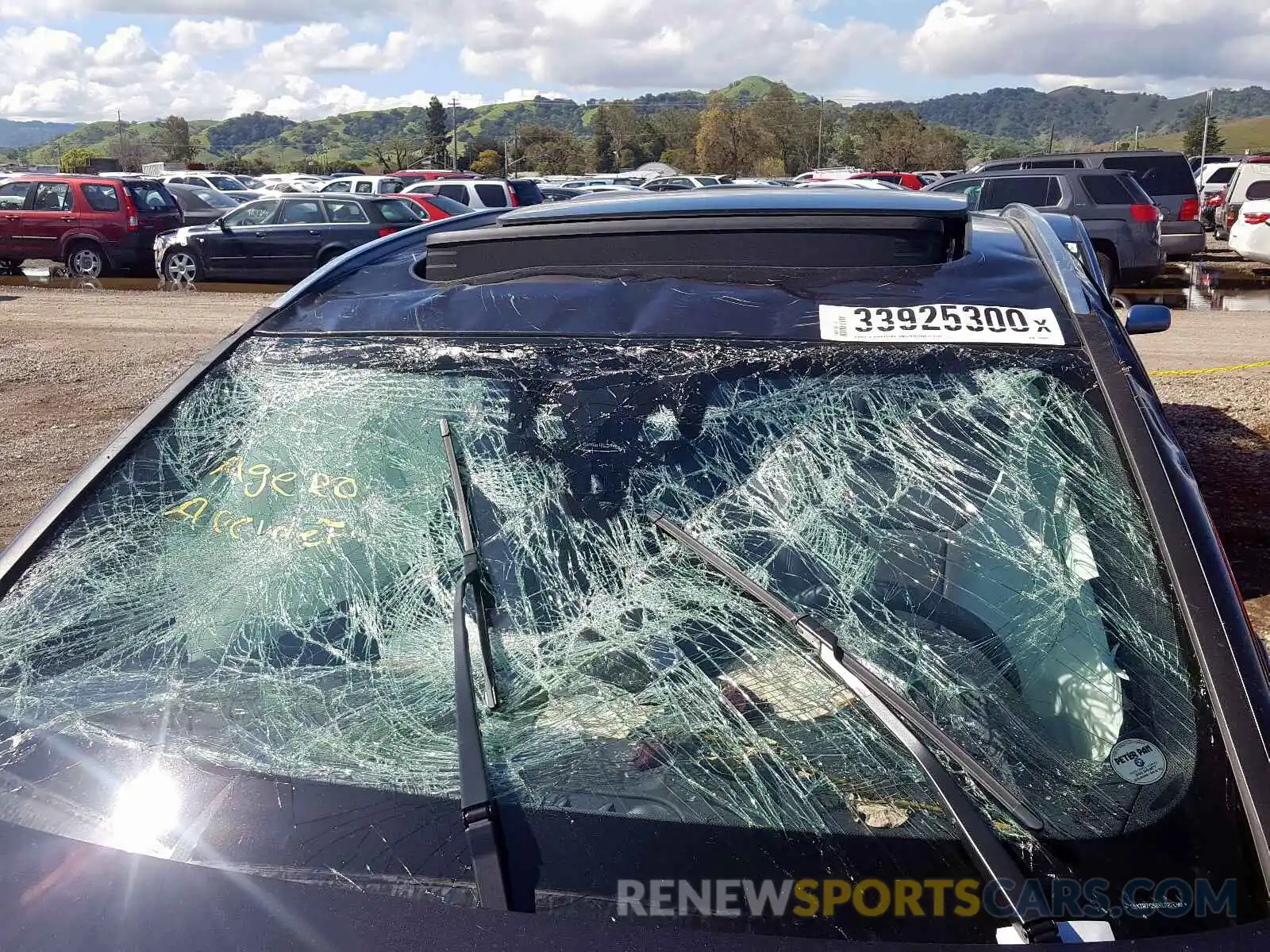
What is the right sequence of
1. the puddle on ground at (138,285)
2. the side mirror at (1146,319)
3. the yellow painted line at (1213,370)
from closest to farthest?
the side mirror at (1146,319) < the yellow painted line at (1213,370) < the puddle on ground at (138,285)

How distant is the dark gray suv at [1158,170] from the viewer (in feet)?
63.2

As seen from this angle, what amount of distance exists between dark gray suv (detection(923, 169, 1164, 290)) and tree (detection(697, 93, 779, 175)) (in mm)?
60102

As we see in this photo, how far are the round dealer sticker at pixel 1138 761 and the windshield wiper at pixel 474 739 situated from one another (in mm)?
837

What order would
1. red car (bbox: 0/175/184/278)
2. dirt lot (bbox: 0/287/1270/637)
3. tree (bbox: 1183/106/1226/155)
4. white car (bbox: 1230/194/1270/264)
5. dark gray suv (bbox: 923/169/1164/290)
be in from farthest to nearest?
tree (bbox: 1183/106/1226/155)
red car (bbox: 0/175/184/278)
white car (bbox: 1230/194/1270/264)
dark gray suv (bbox: 923/169/1164/290)
dirt lot (bbox: 0/287/1270/637)

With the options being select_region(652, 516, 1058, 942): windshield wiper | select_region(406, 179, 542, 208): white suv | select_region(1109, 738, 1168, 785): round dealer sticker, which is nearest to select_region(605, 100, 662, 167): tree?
select_region(406, 179, 542, 208): white suv

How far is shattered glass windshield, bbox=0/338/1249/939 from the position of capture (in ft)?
5.15

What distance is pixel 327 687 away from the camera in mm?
1813

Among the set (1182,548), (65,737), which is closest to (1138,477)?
(1182,548)

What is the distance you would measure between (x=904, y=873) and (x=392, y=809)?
0.66 metres

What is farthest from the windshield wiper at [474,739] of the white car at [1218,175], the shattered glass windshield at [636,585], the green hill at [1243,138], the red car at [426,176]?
the green hill at [1243,138]

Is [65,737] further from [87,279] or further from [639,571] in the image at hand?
[87,279]

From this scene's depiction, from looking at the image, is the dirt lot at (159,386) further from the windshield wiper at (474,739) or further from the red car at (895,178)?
the red car at (895,178)

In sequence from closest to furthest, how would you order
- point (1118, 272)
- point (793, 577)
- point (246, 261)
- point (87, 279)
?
1. point (793, 577)
2. point (1118, 272)
3. point (246, 261)
4. point (87, 279)

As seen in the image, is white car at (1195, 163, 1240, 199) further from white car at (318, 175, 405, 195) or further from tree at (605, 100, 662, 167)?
tree at (605, 100, 662, 167)
